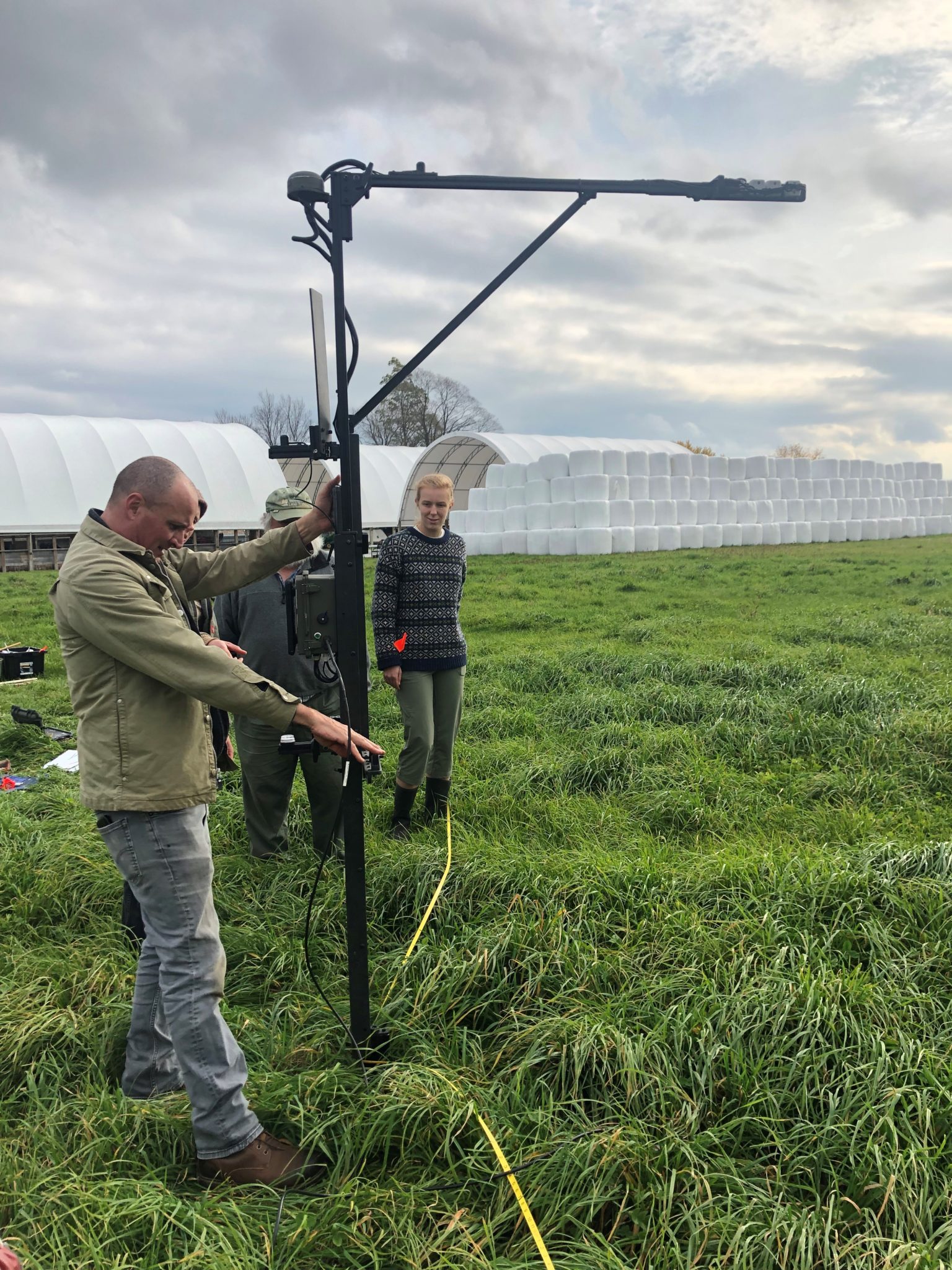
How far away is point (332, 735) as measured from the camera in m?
2.55

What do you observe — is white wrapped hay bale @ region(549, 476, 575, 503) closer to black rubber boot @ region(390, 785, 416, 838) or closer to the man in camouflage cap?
black rubber boot @ region(390, 785, 416, 838)

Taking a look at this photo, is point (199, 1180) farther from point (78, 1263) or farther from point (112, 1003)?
point (112, 1003)

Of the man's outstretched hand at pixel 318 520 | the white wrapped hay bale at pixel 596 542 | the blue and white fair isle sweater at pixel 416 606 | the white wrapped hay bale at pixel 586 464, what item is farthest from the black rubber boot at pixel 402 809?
the white wrapped hay bale at pixel 586 464

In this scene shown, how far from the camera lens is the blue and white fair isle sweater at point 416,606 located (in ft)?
16.0

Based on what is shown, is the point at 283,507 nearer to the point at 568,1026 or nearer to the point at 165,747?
the point at 165,747

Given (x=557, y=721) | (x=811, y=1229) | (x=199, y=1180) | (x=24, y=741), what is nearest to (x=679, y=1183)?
(x=811, y=1229)

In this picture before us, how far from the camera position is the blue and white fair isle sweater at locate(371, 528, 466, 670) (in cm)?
488

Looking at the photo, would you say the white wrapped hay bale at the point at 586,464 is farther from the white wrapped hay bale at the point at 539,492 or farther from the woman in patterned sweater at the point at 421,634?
the woman in patterned sweater at the point at 421,634

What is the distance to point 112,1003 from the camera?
330 cm

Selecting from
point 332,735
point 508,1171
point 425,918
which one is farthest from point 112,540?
point 508,1171

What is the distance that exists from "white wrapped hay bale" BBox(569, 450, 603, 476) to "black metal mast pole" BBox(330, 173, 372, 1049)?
26484 mm

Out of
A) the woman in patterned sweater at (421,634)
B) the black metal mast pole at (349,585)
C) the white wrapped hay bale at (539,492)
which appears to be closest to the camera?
the black metal mast pole at (349,585)

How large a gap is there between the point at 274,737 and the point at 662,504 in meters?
27.4

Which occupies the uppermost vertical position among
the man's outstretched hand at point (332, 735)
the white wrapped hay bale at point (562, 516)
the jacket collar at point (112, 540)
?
the white wrapped hay bale at point (562, 516)
